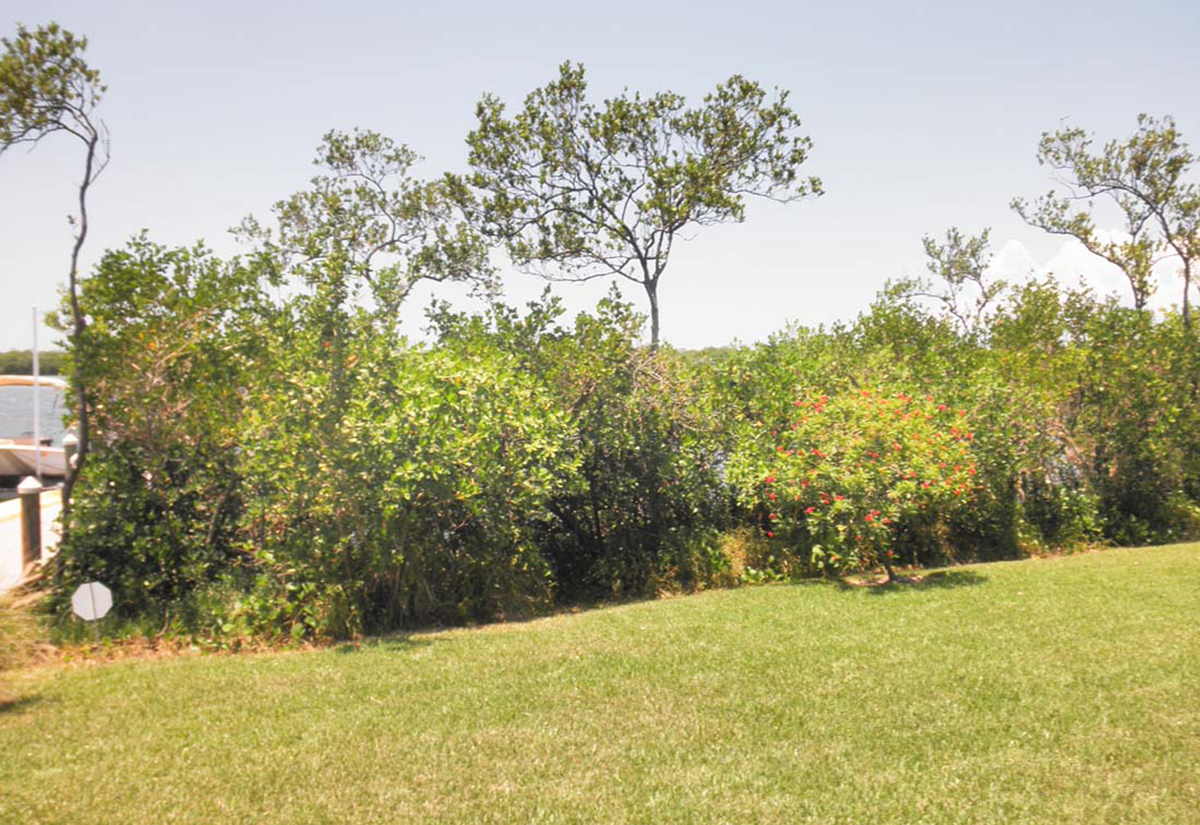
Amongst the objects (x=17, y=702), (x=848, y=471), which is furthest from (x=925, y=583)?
(x=17, y=702)

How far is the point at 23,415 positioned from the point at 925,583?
2982cm

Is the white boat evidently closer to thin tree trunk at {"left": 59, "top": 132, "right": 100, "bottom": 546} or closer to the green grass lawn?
thin tree trunk at {"left": 59, "top": 132, "right": 100, "bottom": 546}

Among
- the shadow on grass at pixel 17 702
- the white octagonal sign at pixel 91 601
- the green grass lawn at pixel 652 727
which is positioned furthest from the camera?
the white octagonal sign at pixel 91 601

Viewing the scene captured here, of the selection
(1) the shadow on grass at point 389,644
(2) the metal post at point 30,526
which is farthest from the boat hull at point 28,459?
(1) the shadow on grass at point 389,644

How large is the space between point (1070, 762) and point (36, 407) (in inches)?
988

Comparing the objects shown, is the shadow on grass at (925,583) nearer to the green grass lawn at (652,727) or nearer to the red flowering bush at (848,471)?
the red flowering bush at (848,471)

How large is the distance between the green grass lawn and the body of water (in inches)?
939

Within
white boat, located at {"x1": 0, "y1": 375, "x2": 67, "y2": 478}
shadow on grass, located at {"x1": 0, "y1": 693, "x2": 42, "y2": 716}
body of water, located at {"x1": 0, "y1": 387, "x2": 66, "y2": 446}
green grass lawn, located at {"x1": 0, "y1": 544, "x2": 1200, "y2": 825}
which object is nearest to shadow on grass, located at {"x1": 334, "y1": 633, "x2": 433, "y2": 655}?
green grass lawn, located at {"x1": 0, "y1": 544, "x2": 1200, "y2": 825}

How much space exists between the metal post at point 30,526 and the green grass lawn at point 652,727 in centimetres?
255

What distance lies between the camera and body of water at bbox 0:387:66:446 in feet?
90.0

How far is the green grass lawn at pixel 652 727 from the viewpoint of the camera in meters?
4.97

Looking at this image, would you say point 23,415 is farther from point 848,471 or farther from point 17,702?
point 848,471

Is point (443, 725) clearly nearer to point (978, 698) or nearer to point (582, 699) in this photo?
point (582, 699)

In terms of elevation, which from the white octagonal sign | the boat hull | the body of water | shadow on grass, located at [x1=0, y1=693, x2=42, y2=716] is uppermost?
the body of water
